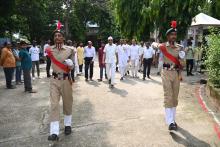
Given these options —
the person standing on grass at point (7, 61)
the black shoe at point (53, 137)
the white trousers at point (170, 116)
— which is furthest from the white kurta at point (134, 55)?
the black shoe at point (53, 137)

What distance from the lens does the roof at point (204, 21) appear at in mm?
19469

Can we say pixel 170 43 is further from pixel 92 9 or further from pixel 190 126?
pixel 92 9

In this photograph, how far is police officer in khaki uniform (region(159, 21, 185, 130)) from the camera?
24.5 ft

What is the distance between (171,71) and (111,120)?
6.15ft

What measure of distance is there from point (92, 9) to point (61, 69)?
39023mm

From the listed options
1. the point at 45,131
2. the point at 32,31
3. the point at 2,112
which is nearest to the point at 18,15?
the point at 32,31

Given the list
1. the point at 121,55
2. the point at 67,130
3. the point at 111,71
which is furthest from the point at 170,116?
the point at 121,55

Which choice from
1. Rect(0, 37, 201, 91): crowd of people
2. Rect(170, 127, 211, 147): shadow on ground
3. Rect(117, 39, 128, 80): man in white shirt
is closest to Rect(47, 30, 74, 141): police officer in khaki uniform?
Rect(170, 127, 211, 147): shadow on ground

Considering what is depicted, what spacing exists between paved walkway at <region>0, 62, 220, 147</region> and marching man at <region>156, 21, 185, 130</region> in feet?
1.61

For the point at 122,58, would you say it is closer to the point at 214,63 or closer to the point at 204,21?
the point at 204,21

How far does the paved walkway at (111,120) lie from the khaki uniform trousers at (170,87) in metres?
0.57

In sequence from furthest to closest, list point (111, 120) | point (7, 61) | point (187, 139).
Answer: point (7, 61)
point (111, 120)
point (187, 139)

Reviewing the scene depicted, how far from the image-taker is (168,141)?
6695 millimetres

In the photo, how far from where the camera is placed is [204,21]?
19594 mm
